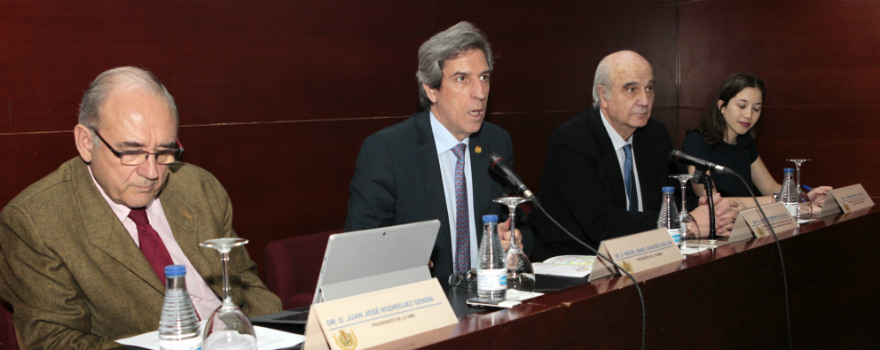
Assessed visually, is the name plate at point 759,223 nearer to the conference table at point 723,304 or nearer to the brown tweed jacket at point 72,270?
the conference table at point 723,304

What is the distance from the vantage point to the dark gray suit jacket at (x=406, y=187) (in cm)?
268

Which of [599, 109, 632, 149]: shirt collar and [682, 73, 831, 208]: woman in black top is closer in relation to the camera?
[599, 109, 632, 149]: shirt collar

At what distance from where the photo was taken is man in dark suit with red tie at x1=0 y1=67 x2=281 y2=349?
197 centimetres

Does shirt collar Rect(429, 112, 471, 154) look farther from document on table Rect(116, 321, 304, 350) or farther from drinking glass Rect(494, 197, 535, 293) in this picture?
document on table Rect(116, 321, 304, 350)

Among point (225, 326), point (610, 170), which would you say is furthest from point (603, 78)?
point (225, 326)

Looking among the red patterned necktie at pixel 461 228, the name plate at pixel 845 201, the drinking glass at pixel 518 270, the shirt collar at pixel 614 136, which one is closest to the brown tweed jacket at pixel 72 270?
the drinking glass at pixel 518 270

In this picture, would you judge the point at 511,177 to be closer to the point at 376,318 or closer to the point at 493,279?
the point at 493,279

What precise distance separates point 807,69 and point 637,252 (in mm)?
3704

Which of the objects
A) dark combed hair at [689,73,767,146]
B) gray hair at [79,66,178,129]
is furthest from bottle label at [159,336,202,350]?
dark combed hair at [689,73,767,146]

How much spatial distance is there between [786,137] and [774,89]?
33 centimetres

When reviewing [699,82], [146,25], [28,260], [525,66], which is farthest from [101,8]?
[699,82]

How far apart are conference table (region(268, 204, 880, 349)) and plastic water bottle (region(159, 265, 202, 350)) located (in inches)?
15.3

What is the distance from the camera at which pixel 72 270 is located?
2.01 m

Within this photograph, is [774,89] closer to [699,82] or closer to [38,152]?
[699,82]
